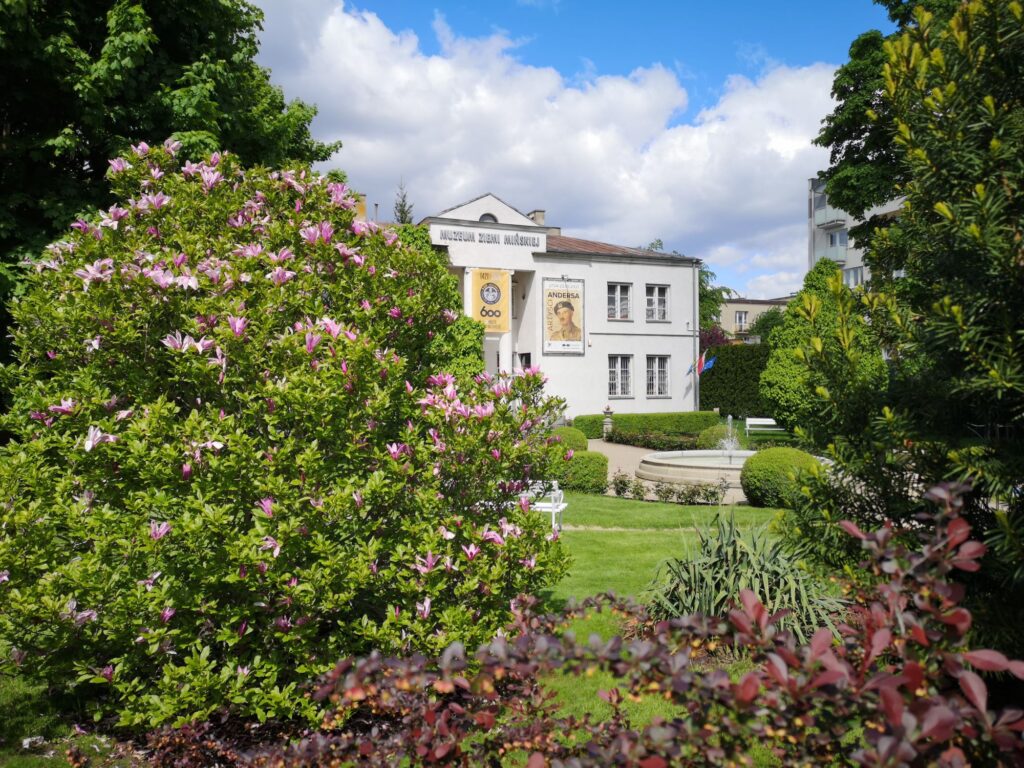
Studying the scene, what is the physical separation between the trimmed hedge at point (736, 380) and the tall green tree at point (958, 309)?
3205 centimetres

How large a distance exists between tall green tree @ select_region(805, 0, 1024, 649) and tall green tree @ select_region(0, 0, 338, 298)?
940cm

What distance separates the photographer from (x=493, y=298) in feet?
99.8

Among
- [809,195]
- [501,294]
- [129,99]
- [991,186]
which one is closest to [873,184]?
[501,294]

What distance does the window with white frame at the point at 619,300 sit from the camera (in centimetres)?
3356

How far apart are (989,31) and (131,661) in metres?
5.28

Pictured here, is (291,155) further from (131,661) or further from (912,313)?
(912,313)

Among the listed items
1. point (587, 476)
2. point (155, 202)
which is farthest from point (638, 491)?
point (155, 202)

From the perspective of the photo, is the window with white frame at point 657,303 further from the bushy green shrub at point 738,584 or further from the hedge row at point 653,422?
the bushy green shrub at point 738,584

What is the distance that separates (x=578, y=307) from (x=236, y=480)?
1142 inches

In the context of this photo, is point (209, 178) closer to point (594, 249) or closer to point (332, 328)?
point (332, 328)

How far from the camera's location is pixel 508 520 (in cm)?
463

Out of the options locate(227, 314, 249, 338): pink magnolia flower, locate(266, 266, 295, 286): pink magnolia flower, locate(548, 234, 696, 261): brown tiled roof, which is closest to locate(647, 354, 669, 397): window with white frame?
locate(548, 234, 696, 261): brown tiled roof

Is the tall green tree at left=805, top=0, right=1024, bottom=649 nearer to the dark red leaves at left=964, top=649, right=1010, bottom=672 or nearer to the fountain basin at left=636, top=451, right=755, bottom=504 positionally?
the dark red leaves at left=964, top=649, right=1010, bottom=672

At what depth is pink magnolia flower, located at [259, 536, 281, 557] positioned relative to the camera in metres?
3.81
